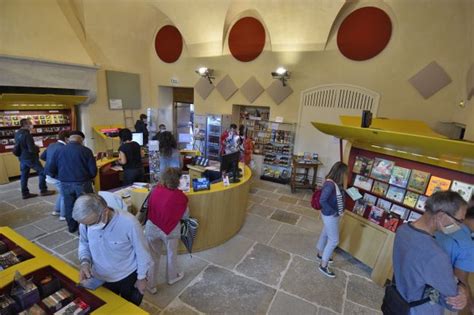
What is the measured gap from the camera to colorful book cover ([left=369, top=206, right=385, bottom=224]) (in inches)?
125

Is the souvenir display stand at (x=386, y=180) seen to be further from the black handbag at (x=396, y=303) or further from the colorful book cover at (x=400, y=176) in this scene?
the black handbag at (x=396, y=303)

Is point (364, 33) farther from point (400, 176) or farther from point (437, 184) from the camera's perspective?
point (437, 184)

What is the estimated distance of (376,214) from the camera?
3205 mm

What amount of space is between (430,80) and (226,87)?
5.29 m

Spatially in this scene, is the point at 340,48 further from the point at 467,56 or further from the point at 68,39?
the point at 68,39

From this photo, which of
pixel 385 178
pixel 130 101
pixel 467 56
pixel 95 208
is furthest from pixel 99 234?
pixel 130 101

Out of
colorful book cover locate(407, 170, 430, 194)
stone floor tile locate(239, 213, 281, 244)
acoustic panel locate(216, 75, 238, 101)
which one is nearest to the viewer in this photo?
colorful book cover locate(407, 170, 430, 194)

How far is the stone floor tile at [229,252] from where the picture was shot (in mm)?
3329

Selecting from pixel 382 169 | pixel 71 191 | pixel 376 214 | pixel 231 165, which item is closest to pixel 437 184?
pixel 382 169

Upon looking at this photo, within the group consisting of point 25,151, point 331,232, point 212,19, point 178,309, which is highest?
point 212,19

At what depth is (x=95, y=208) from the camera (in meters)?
1.47

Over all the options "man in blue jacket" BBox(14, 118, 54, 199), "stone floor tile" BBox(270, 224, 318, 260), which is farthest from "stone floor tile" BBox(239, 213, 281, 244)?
"man in blue jacket" BBox(14, 118, 54, 199)

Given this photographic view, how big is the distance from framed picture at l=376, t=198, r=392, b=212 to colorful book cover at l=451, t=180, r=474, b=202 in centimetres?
75

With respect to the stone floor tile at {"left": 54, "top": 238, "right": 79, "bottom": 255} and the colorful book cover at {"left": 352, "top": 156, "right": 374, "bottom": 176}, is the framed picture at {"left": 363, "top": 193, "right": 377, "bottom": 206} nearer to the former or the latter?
the colorful book cover at {"left": 352, "top": 156, "right": 374, "bottom": 176}
